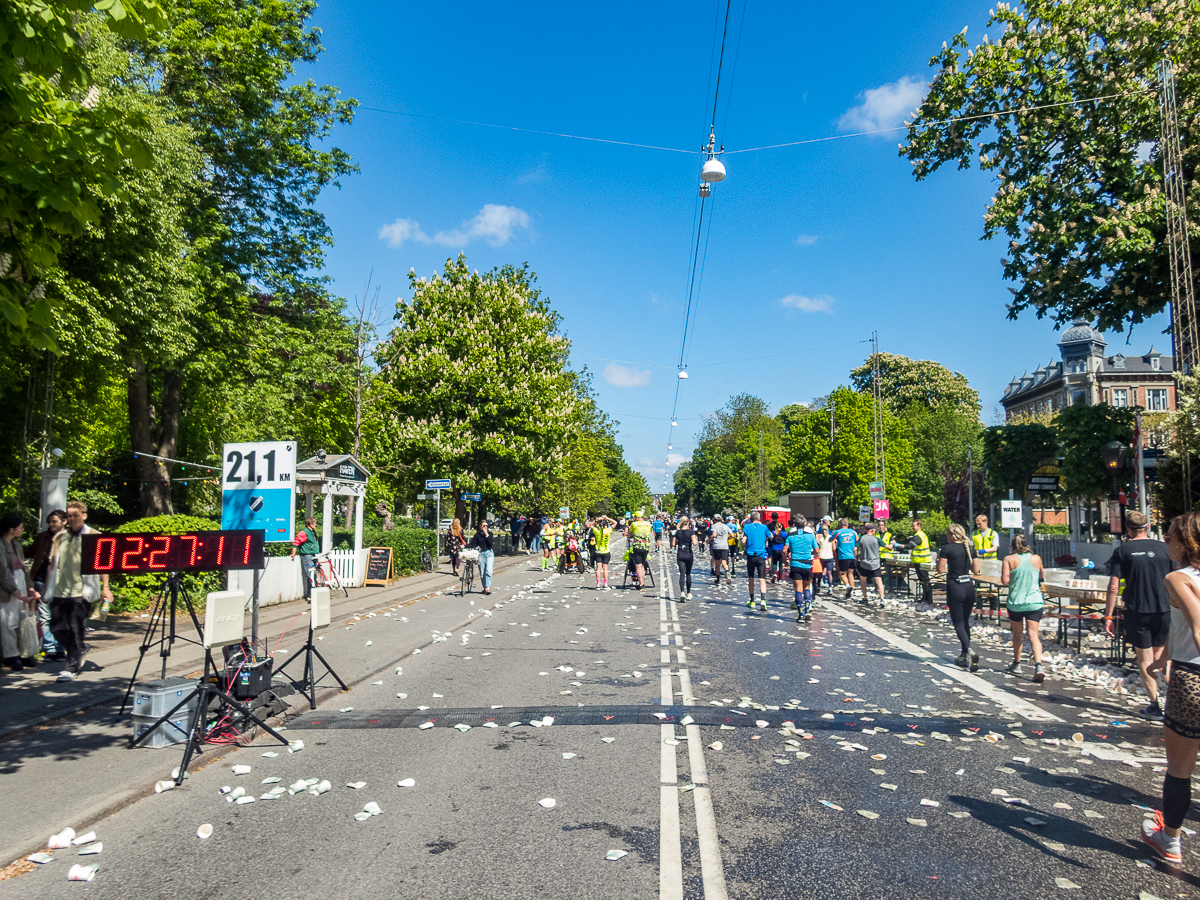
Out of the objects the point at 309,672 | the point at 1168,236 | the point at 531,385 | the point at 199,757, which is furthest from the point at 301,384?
the point at 1168,236

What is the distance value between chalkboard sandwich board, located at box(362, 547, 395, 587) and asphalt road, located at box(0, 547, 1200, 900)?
1224 centimetres

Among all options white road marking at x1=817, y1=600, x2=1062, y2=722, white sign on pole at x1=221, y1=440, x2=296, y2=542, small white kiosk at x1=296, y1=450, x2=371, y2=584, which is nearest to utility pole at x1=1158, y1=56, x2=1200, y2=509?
white road marking at x1=817, y1=600, x2=1062, y2=722

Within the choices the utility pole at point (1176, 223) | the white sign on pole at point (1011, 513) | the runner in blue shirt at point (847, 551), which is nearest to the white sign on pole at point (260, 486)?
the runner in blue shirt at point (847, 551)

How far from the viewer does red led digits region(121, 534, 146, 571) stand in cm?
655

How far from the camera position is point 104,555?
658 cm

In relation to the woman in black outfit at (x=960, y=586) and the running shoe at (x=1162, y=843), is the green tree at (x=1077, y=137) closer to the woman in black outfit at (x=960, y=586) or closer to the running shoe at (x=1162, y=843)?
the woman in black outfit at (x=960, y=586)

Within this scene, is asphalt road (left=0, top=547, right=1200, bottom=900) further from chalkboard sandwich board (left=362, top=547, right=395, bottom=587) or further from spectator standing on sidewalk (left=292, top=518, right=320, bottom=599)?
chalkboard sandwich board (left=362, top=547, right=395, bottom=587)

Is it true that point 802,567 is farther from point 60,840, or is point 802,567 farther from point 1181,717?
point 60,840

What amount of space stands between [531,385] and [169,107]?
20113mm

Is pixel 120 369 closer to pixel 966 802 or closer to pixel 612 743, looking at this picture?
pixel 612 743

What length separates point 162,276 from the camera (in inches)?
497

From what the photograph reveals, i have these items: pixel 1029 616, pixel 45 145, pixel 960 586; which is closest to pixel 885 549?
pixel 960 586

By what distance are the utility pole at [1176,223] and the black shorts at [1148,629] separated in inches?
475

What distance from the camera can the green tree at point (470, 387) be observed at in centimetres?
3206
